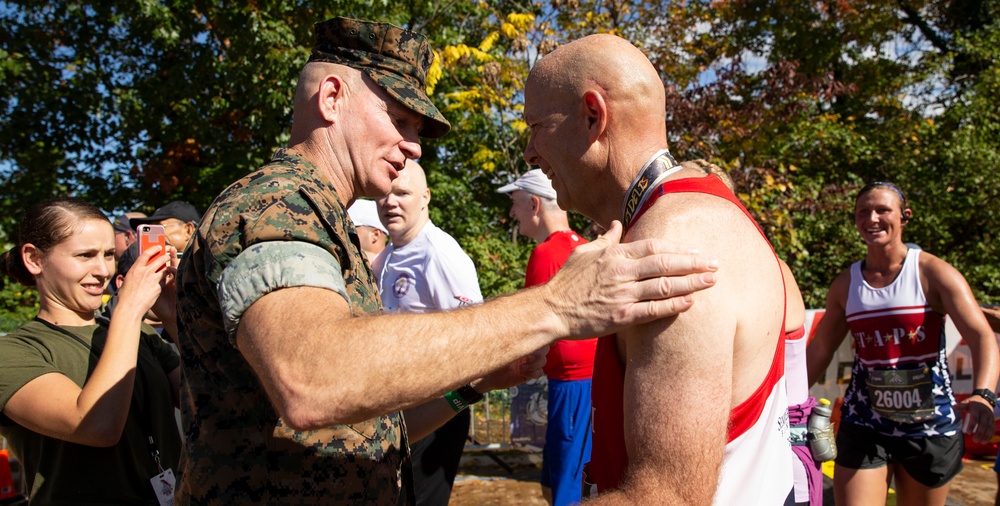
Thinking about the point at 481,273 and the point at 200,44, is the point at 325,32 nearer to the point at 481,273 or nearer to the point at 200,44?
the point at 481,273

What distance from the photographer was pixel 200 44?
11.8m

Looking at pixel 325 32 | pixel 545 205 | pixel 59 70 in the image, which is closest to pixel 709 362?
pixel 325 32

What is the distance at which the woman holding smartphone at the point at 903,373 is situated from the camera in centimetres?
420

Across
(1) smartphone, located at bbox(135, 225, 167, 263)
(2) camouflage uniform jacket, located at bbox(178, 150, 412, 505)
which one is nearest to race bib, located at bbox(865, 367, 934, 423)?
(2) camouflage uniform jacket, located at bbox(178, 150, 412, 505)

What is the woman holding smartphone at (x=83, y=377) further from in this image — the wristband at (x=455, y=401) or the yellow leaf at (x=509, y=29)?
the yellow leaf at (x=509, y=29)

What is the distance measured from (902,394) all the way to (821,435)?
118 cm

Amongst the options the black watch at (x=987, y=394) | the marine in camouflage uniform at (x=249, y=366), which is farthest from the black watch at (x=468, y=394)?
the black watch at (x=987, y=394)

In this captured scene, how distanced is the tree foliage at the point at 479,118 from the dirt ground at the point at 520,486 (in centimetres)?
401

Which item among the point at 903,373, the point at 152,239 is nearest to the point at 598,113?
the point at 152,239

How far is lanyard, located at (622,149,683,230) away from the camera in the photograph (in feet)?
6.07

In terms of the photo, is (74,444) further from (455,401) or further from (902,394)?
(902,394)

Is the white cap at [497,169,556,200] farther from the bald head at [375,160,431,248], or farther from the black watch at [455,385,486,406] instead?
the black watch at [455,385,486,406]

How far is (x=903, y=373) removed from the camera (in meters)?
4.36

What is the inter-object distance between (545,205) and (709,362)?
3.63m
